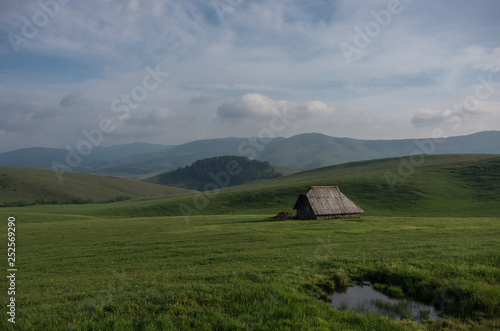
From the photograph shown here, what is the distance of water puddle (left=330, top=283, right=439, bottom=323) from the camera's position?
9.45 metres

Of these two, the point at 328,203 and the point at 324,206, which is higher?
the point at 328,203

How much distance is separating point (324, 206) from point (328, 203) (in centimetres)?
125

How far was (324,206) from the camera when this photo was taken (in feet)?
172

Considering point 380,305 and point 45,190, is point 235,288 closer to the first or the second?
point 380,305

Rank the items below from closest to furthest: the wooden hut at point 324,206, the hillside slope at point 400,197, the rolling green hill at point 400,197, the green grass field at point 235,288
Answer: the green grass field at point 235,288 < the wooden hut at point 324,206 < the hillside slope at point 400,197 < the rolling green hill at point 400,197

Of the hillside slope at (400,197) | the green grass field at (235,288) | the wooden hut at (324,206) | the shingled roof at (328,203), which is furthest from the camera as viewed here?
the hillside slope at (400,197)

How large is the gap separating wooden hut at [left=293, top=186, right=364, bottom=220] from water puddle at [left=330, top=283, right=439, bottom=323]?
4001 centimetres

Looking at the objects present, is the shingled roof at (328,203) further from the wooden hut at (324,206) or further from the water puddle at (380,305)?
the water puddle at (380,305)

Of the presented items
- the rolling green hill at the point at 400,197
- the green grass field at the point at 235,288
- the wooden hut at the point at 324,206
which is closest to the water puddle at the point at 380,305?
the green grass field at the point at 235,288

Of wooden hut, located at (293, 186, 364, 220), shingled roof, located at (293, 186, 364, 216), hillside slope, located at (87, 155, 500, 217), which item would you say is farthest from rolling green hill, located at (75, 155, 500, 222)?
wooden hut, located at (293, 186, 364, 220)

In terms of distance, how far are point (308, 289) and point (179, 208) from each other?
8075cm

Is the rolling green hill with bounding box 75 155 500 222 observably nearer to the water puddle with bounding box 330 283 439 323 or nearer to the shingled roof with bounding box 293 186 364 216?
the shingled roof with bounding box 293 186 364 216

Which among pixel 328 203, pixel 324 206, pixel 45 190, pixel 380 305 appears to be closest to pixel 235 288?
pixel 380 305

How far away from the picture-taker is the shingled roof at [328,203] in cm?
5188
